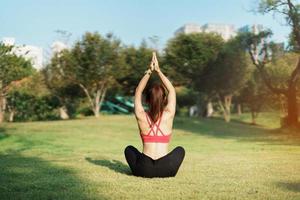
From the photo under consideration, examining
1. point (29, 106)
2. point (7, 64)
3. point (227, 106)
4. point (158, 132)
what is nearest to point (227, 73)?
point (227, 106)

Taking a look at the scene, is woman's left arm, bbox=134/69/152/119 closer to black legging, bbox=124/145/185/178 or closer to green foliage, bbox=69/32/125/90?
black legging, bbox=124/145/185/178

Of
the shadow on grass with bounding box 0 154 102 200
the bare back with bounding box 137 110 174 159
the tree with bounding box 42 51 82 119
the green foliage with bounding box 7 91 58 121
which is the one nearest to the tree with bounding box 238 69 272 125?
the tree with bounding box 42 51 82 119

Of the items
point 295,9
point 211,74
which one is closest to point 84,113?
point 211,74

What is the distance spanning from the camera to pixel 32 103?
38938mm

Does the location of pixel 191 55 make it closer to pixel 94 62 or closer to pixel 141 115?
pixel 94 62

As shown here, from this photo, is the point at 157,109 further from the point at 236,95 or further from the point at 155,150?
the point at 236,95

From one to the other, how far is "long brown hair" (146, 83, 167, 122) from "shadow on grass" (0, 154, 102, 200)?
1.39 metres

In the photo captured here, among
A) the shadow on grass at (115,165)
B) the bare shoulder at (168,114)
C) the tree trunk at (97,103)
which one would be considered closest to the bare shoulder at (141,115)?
the bare shoulder at (168,114)

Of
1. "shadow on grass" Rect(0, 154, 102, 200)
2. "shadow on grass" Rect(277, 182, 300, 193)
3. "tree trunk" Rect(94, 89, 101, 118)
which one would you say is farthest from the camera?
"tree trunk" Rect(94, 89, 101, 118)

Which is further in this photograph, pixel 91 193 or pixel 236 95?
pixel 236 95

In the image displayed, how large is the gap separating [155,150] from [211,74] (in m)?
32.9

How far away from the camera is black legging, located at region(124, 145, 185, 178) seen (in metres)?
6.87

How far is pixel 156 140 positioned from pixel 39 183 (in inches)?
66.5

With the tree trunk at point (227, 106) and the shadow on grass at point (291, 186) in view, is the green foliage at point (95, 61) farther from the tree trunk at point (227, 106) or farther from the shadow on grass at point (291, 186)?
the shadow on grass at point (291, 186)
